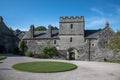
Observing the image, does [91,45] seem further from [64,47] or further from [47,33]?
[47,33]

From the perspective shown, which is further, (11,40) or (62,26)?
(11,40)

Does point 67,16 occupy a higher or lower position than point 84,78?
higher

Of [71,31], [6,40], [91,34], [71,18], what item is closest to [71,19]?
[71,18]

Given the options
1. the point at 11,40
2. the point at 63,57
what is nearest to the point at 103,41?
the point at 63,57

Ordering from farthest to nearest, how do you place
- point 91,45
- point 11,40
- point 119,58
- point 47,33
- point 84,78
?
point 11,40 → point 47,33 → point 91,45 → point 119,58 → point 84,78

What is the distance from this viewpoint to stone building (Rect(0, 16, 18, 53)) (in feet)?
137

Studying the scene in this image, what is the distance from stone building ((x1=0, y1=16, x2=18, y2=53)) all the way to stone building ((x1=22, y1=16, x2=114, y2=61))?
A: 6105mm

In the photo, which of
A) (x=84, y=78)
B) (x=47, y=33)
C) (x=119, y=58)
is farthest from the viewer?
(x=47, y=33)

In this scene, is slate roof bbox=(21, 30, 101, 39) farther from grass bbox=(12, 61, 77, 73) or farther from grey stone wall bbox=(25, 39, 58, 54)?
grass bbox=(12, 61, 77, 73)

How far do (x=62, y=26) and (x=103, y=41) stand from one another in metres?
11.3

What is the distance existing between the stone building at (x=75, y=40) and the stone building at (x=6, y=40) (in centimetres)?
610

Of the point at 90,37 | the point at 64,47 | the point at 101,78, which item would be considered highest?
the point at 90,37

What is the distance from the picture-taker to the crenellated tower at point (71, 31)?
3800 cm

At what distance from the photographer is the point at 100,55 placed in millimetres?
33125
